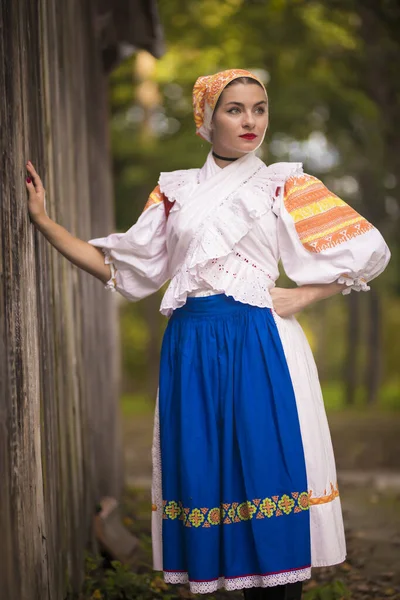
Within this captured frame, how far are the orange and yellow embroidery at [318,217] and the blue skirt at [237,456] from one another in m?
0.32

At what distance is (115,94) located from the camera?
10.8m

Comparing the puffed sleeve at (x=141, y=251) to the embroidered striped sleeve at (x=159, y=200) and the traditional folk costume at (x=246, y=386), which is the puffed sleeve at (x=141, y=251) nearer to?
the embroidered striped sleeve at (x=159, y=200)

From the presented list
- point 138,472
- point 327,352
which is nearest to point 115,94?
point 138,472

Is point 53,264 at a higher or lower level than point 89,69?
lower

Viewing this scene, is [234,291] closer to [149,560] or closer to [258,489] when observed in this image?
[258,489]

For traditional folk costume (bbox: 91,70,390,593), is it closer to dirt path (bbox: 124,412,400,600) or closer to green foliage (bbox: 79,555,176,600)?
green foliage (bbox: 79,555,176,600)

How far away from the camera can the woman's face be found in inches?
117

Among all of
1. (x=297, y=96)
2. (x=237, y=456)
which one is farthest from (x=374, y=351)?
(x=237, y=456)

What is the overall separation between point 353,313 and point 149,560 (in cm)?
1056

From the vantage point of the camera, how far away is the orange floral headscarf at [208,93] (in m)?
2.97

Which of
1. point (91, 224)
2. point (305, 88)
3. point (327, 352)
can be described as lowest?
point (327, 352)

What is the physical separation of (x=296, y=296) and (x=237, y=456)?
59 cm

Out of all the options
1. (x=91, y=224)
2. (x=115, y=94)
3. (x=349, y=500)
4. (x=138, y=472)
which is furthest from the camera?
(x=115, y=94)

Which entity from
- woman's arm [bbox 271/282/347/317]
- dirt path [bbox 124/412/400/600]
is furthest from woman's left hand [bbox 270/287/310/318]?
dirt path [bbox 124/412/400/600]
